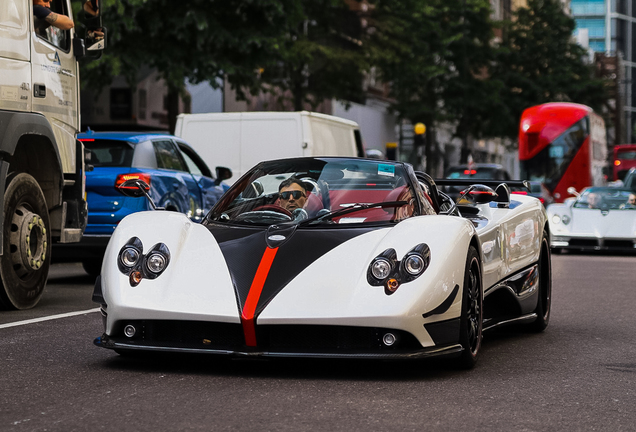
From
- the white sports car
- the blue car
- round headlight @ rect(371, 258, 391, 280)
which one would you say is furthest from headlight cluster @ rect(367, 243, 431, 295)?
the white sports car

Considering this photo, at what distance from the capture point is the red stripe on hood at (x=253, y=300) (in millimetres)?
5391

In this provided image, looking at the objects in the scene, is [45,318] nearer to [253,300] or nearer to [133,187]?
[133,187]

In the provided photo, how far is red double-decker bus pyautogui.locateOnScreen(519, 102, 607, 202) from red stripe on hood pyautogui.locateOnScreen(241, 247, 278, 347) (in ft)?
99.9

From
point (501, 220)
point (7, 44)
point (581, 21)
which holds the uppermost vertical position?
point (581, 21)

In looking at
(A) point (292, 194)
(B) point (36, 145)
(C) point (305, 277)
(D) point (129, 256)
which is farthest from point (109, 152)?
(C) point (305, 277)

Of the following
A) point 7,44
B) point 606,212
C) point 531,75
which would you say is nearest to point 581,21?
point 531,75

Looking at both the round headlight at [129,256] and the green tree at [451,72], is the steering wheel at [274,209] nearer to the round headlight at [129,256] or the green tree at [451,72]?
the round headlight at [129,256]

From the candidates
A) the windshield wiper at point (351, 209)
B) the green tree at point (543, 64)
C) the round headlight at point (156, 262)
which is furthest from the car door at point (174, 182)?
the green tree at point (543, 64)

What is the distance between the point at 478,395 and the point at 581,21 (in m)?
151

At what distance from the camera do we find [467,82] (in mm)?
43219

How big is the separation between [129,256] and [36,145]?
372cm

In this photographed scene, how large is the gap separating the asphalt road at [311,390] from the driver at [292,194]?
92 centimetres

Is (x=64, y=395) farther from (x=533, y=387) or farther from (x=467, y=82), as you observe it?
(x=467, y=82)

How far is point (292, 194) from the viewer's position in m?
6.58
